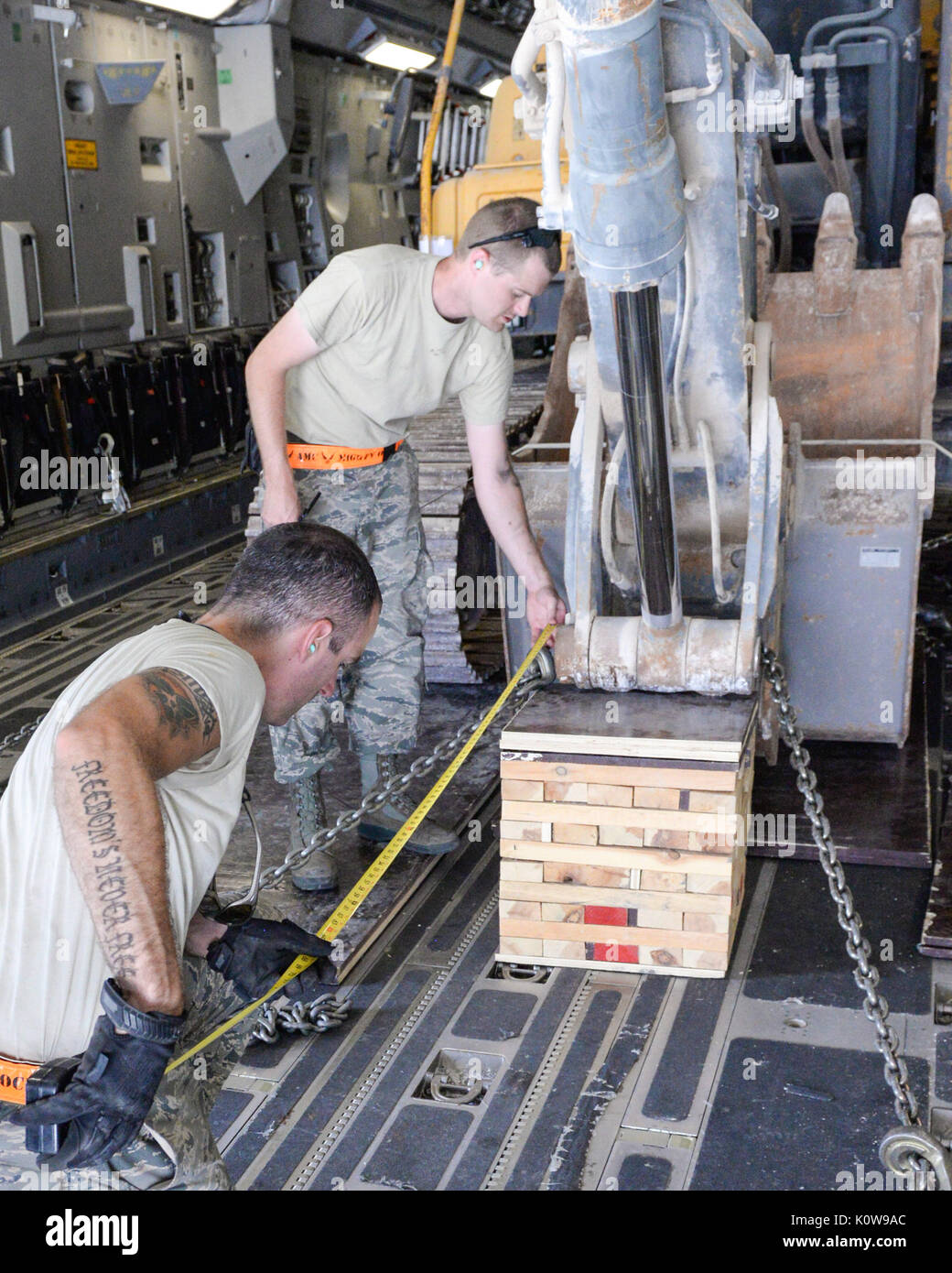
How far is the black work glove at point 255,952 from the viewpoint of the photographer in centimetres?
250

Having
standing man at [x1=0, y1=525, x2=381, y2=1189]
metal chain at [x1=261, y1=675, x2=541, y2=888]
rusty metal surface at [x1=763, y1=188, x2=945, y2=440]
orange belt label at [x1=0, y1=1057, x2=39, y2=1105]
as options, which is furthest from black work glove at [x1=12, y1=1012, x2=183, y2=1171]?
rusty metal surface at [x1=763, y1=188, x2=945, y2=440]

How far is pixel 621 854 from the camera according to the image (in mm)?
3865

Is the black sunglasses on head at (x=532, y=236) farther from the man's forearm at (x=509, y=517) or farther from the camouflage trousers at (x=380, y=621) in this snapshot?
the camouflage trousers at (x=380, y=621)

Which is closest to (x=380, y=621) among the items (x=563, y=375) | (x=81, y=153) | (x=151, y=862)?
(x=563, y=375)

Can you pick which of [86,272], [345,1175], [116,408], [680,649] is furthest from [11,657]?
[345,1175]

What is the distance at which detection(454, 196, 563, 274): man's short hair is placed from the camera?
394cm

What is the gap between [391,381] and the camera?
432 centimetres

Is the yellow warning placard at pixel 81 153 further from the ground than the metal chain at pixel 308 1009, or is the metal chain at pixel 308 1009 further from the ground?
the yellow warning placard at pixel 81 153

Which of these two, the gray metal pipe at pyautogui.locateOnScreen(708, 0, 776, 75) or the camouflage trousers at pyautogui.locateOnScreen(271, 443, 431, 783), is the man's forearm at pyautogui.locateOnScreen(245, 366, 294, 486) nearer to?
the camouflage trousers at pyautogui.locateOnScreen(271, 443, 431, 783)

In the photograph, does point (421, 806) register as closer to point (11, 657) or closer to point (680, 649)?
point (680, 649)

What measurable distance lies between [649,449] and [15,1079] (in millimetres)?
2328

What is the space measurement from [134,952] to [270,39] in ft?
33.8

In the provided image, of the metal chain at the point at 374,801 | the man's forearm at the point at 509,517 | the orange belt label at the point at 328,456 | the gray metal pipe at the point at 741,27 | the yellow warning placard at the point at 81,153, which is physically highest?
the yellow warning placard at the point at 81,153

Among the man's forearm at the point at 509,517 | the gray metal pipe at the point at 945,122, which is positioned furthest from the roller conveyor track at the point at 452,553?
the gray metal pipe at the point at 945,122
